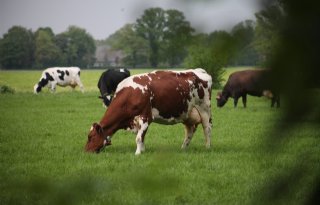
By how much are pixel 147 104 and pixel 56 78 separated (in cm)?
2189

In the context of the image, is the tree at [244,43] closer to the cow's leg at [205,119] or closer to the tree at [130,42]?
the tree at [130,42]

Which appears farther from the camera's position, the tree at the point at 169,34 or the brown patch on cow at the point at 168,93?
the brown patch on cow at the point at 168,93

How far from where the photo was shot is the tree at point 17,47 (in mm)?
1098

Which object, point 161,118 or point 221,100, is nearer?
point 161,118

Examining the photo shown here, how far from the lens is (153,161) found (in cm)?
109

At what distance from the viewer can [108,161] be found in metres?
7.97

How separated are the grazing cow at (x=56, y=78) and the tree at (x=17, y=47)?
95.2 feet

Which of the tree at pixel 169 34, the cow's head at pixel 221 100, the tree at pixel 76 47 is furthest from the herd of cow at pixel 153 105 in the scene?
the cow's head at pixel 221 100

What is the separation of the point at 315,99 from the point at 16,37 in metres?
0.75

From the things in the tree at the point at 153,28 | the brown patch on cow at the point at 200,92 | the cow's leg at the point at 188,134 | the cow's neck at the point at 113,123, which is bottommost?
the cow's leg at the point at 188,134

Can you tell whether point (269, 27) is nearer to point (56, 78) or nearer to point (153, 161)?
point (153, 161)

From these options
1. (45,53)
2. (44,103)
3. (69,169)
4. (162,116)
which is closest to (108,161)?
(69,169)

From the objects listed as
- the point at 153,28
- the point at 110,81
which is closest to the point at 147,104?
the point at 153,28

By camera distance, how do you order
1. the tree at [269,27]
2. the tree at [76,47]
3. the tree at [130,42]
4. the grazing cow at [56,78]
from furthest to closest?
the grazing cow at [56,78], the tree at [76,47], the tree at [130,42], the tree at [269,27]
